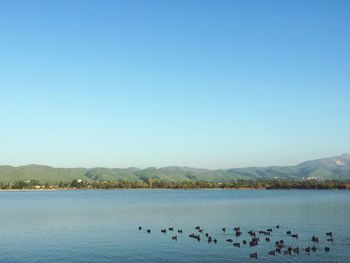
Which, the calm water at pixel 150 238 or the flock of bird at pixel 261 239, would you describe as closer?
the calm water at pixel 150 238

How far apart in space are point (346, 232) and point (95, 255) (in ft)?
141

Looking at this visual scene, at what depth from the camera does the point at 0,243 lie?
62.3 metres

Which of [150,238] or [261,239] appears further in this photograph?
[150,238]

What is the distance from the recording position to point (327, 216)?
96062mm

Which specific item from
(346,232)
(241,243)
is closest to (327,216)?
(346,232)

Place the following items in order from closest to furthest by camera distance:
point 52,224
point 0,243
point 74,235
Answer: point 0,243 < point 74,235 < point 52,224

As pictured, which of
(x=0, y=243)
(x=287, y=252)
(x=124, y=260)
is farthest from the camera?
(x=0, y=243)

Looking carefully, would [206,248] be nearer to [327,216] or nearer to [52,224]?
[52,224]

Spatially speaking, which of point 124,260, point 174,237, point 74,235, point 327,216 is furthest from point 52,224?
point 327,216

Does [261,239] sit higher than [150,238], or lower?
higher

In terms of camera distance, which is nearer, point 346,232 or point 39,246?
point 39,246

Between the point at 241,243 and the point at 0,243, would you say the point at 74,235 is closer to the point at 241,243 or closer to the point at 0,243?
the point at 0,243

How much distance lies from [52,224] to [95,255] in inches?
1432

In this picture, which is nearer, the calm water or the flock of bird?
the calm water
